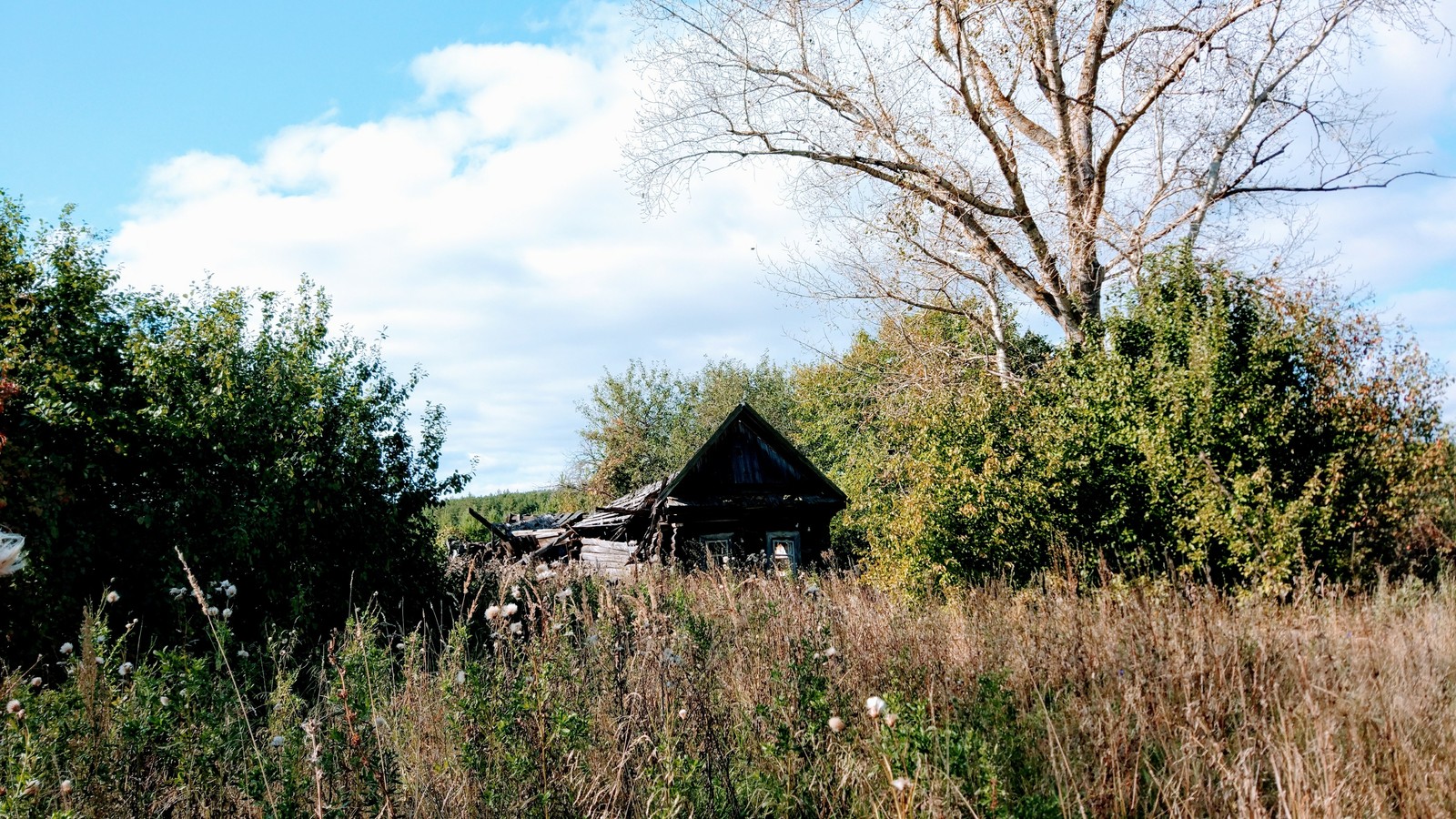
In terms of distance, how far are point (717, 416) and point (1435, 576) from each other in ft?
100

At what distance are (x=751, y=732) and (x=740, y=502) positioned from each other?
15.7 meters

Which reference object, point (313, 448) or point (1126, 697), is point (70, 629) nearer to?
point (313, 448)

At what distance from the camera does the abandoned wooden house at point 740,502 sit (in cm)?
1886

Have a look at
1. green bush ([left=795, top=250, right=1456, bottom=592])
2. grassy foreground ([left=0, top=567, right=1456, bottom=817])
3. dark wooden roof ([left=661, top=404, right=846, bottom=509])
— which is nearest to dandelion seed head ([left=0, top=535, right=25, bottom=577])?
grassy foreground ([left=0, top=567, right=1456, bottom=817])

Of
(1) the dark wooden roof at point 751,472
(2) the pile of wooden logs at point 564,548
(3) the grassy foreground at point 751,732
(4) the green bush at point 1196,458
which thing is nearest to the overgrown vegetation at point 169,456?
(2) the pile of wooden logs at point 564,548

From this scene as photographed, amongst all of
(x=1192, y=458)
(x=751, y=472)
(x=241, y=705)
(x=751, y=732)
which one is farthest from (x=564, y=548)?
(x=241, y=705)

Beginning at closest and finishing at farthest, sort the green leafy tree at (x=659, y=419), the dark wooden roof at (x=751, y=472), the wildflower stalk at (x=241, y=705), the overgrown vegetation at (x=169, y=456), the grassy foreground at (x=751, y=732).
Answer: the wildflower stalk at (x=241, y=705), the grassy foreground at (x=751, y=732), the overgrown vegetation at (x=169, y=456), the dark wooden roof at (x=751, y=472), the green leafy tree at (x=659, y=419)

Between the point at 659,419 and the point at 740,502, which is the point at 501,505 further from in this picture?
the point at 740,502

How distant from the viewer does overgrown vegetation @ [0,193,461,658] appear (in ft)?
28.5

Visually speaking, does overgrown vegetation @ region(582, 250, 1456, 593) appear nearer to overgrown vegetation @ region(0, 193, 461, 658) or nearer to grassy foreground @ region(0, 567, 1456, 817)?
grassy foreground @ region(0, 567, 1456, 817)

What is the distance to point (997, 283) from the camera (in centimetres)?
1591

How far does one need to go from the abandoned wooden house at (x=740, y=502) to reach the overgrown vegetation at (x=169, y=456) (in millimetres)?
7990

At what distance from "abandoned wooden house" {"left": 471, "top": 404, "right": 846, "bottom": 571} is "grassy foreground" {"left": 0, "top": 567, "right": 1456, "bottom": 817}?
1350 cm

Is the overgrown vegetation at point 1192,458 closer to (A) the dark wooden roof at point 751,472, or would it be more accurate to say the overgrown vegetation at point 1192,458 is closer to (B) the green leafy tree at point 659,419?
(A) the dark wooden roof at point 751,472
